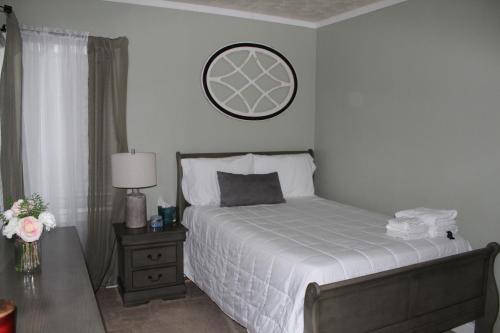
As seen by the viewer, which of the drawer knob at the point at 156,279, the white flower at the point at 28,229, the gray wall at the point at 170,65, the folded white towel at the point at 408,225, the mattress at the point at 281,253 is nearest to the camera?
the white flower at the point at 28,229

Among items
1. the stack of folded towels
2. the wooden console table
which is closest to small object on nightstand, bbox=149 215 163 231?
the wooden console table

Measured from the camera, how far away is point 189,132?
3.74 metres

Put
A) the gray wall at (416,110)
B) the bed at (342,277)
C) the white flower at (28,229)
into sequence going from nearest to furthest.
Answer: the white flower at (28,229)
the bed at (342,277)
the gray wall at (416,110)

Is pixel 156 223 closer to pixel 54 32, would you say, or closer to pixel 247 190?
pixel 247 190

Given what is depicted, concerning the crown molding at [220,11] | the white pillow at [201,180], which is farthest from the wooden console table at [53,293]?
the crown molding at [220,11]

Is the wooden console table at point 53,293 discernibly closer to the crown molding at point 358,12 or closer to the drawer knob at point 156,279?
the drawer knob at point 156,279

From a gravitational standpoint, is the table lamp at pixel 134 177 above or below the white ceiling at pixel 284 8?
below

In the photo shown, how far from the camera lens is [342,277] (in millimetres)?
2055

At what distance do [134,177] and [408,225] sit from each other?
6.41 ft

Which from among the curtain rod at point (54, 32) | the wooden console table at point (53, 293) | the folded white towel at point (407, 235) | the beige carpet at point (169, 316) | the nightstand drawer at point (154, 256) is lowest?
the beige carpet at point (169, 316)

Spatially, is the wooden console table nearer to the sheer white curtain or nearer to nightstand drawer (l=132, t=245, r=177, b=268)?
nightstand drawer (l=132, t=245, r=177, b=268)

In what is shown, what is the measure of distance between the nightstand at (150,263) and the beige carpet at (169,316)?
80 mm

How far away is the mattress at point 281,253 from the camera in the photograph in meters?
2.09

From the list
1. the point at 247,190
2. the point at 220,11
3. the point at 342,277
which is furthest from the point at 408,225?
the point at 220,11
